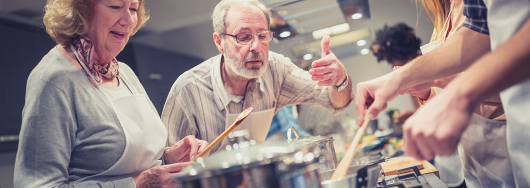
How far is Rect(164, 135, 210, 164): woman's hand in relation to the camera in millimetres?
1247

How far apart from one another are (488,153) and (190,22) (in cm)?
179

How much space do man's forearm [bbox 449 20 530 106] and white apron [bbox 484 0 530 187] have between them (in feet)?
0.72

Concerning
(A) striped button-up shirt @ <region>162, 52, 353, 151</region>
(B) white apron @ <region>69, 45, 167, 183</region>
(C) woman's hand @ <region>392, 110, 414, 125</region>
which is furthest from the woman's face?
(C) woman's hand @ <region>392, 110, 414, 125</region>

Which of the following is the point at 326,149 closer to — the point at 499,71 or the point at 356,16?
the point at 499,71

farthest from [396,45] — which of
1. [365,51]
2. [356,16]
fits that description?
[356,16]

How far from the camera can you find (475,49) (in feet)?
2.58

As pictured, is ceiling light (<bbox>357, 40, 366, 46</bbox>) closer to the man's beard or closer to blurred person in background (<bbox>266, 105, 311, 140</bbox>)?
blurred person in background (<bbox>266, 105, 311, 140</bbox>)

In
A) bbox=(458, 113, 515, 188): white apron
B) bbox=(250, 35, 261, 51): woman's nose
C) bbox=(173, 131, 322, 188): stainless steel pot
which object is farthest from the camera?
bbox=(250, 35, 261, 51): woman's nose

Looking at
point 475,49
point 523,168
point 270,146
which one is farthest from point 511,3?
point 270,146

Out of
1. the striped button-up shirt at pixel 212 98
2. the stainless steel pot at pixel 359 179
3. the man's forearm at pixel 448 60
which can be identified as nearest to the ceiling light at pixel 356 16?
the striped button-up shirt at pixel 212 98

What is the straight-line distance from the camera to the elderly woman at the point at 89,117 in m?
1.00

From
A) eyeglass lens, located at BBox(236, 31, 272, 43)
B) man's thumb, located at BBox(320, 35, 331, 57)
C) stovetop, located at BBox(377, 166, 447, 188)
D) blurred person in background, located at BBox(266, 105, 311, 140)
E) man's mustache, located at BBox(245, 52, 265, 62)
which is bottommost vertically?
stovetop, located at BBox(377, 166, 447, 188)

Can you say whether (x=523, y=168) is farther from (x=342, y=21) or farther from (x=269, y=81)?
(x=342, y=21)

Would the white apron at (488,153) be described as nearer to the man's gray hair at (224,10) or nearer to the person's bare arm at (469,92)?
the person's bare arm at (469,92)
